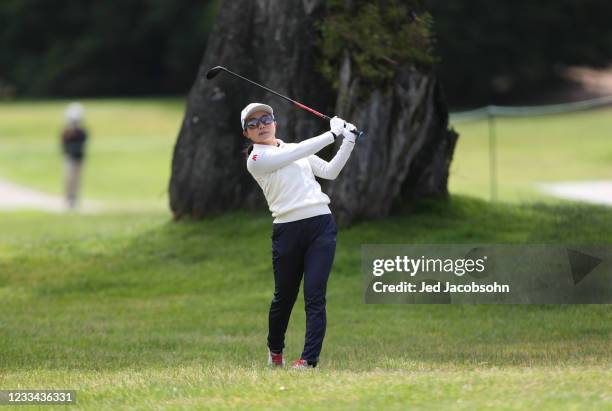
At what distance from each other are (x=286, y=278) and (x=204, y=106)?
22.9 feet

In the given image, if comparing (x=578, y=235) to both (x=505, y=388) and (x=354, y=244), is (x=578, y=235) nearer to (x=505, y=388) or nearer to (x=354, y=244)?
(x=354, y=244)

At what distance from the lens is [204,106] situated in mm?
15133

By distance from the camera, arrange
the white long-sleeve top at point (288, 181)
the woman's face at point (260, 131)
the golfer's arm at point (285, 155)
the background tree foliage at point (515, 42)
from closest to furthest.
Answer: the golfer's arm at point (285, 155)
the white long-sleeve top at point (288, 181)
the woman's face at point (260, 131)
the background tree foliage at point (515, 42)

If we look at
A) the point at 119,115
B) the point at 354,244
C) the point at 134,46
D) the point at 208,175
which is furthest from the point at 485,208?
the point at 134,46

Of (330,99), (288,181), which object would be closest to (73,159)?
(330,99)

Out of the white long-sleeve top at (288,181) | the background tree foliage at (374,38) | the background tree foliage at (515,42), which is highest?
the background tree foliage at (515,42)

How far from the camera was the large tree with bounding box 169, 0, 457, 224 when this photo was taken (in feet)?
46.2

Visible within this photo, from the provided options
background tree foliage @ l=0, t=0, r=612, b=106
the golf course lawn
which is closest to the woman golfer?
the golf course lawn

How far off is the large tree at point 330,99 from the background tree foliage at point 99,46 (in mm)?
39577

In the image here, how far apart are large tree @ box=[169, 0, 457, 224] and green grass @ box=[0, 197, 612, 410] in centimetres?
37

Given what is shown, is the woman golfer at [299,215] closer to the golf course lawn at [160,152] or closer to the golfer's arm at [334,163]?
the golfer's arm at [334,163]

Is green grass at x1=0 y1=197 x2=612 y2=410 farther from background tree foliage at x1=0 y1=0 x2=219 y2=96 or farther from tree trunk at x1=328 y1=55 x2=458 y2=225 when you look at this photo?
background tree foliage at x1=0 y1=0 x2=219 y2=96

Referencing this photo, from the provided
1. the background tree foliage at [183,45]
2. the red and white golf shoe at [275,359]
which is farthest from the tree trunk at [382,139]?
the background tree foliage at [183,45]

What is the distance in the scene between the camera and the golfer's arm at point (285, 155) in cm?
792
